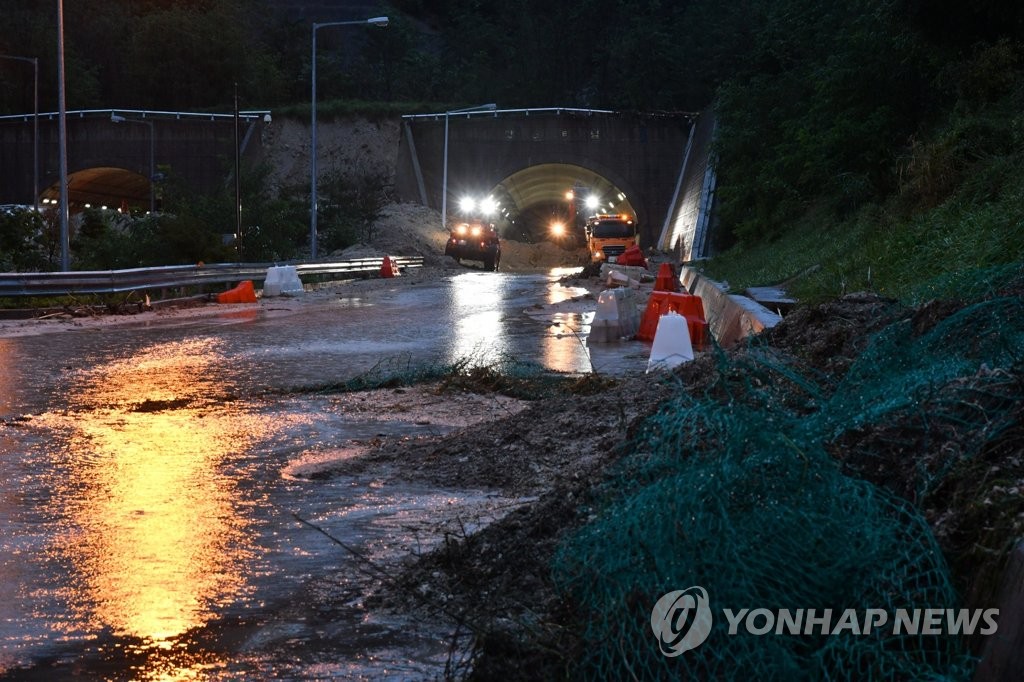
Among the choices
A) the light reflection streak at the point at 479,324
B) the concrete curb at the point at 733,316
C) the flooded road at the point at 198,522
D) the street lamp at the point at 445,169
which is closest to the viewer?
the flooded road at the point at 198,522

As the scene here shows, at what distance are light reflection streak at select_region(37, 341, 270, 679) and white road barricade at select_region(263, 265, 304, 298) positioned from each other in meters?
18.3

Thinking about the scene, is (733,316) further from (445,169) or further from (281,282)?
(445,169)

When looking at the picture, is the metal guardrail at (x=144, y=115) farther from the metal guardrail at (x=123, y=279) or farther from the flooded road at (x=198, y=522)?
the flooded road at (x=198, y=522)

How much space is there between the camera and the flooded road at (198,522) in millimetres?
5098

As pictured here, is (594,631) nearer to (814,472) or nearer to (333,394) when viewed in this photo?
(814,472)

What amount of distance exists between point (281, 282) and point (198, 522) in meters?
25.0

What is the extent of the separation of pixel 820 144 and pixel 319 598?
28571 mm

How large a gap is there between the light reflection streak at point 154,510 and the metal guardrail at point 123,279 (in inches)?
440

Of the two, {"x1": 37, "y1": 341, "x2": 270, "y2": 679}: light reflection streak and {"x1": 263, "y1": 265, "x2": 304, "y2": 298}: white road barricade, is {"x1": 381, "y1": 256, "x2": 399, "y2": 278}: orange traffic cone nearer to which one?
{"x1": 263, "y1": 265, "x2": 304, "y2": 298}: white road barricade

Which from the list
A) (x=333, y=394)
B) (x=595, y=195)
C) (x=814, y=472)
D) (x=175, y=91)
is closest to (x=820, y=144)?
(x=333, y=394)

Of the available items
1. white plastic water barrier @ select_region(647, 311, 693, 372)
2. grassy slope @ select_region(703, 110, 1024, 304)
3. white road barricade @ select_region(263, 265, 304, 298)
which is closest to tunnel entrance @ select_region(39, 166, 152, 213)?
white road barricade @ select_region(263, 265, 304, 298)

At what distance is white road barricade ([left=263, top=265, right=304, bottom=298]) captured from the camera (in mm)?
31500

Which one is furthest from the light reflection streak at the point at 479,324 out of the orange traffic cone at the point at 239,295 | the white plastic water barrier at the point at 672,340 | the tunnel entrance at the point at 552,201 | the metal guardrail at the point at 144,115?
the metal guardrail at the point at 144,115

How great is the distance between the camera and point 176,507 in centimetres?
764
